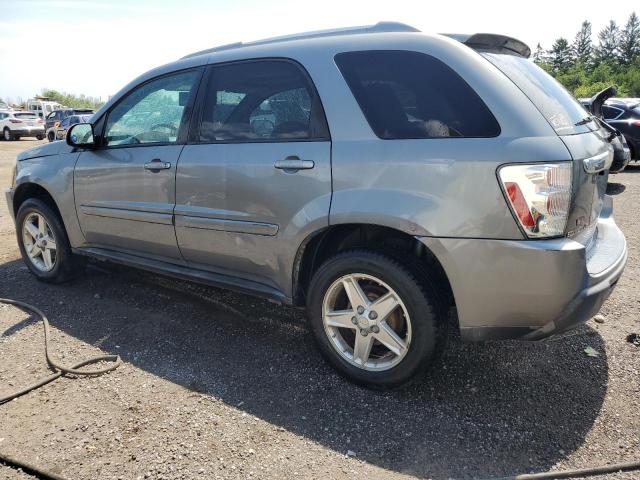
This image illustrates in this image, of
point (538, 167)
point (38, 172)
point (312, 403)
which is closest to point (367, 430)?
point (312, 403)

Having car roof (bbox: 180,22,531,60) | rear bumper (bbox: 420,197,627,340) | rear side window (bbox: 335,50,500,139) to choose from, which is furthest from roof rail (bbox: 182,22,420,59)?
rear bumper (bbox: 420,197,627,340)

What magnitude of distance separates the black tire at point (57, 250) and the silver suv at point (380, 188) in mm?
996

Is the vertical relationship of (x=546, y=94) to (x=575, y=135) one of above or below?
above

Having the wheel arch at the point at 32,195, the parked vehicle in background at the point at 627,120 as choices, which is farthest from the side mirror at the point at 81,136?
the parked vehicle in background at the point at 627,120

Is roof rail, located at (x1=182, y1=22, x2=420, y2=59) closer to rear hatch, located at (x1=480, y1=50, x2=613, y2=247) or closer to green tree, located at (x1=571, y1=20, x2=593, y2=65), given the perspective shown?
rear hatch, located at (x1=480, y1=50, x2=613, y2=247)

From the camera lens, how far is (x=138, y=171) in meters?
3.65

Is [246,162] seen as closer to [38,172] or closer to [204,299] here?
[204,299]

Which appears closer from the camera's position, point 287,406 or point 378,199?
point 378,199

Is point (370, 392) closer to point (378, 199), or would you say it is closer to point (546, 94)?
point (378, 199)

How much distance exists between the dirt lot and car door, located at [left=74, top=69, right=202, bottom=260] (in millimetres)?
647

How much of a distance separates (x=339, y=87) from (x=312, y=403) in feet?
5.62

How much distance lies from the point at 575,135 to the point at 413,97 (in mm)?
792

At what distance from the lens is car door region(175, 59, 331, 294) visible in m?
2.85

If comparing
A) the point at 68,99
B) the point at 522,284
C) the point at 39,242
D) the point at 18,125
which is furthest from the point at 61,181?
the point at 68,99
